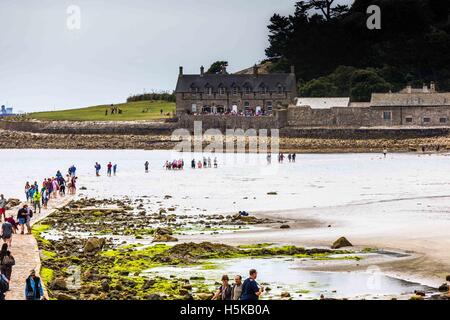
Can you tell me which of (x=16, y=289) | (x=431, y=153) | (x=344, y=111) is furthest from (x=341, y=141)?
(x=16, y=289)

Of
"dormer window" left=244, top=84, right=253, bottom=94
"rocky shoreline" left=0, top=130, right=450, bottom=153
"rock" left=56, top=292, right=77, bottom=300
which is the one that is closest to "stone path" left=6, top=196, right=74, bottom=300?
"rock" left=56, top=292, right=77, bottom=300

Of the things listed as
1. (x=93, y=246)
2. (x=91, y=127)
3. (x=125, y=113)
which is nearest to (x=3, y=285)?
Result: (x=93, y=246)

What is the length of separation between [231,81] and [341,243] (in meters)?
83.1

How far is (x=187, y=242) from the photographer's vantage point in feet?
99.9

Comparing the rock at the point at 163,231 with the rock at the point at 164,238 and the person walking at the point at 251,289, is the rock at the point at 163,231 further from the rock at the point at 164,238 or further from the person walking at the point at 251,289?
the person walking at the point at 251,289

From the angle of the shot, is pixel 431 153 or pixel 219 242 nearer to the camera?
pixel 219 242

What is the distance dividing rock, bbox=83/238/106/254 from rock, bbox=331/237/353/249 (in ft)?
21.3

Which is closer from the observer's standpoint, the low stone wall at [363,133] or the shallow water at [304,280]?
the shallow water at [304,280]

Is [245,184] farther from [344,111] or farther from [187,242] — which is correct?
[344,111]

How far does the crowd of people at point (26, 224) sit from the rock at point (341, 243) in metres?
8.93

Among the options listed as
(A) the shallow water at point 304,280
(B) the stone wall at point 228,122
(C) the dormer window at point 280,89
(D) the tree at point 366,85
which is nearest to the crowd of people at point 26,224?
(A) the shallow water at point 304,280

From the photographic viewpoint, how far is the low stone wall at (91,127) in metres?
107

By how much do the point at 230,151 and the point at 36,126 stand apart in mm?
31239
